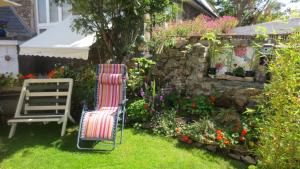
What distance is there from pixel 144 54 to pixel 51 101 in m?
3.79

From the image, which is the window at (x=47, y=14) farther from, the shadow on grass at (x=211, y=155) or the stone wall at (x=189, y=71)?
the shadow on grass at (x=211, y=155)

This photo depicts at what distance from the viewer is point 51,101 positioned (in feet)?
21.7

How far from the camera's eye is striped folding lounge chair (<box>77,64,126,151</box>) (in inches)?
208

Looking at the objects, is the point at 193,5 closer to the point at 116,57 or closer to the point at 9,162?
the point at 116,57

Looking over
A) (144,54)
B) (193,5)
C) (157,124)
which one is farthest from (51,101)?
(193,5)

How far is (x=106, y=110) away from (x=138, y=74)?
1.86 metres

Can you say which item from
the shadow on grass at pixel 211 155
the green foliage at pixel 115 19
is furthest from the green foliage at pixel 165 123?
the green foliage at pixel 115 19

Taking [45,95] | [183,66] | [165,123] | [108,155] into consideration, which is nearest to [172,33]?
[183,66]

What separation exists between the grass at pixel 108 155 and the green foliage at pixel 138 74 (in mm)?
1660

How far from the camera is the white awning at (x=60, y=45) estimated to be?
8.36 m

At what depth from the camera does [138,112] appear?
21.6 feet

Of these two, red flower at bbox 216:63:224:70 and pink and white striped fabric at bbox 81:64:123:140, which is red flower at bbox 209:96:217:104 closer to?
red flower at bbox 216:63:224:70

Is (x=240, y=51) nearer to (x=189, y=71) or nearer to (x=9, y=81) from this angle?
(x=189, y=71)

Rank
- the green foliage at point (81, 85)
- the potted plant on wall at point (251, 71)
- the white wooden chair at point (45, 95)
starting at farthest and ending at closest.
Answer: the green foliage at point (81, 85) < the potted plant on wall at point (251, 71) < the white wooden chair at point (45, 95)
